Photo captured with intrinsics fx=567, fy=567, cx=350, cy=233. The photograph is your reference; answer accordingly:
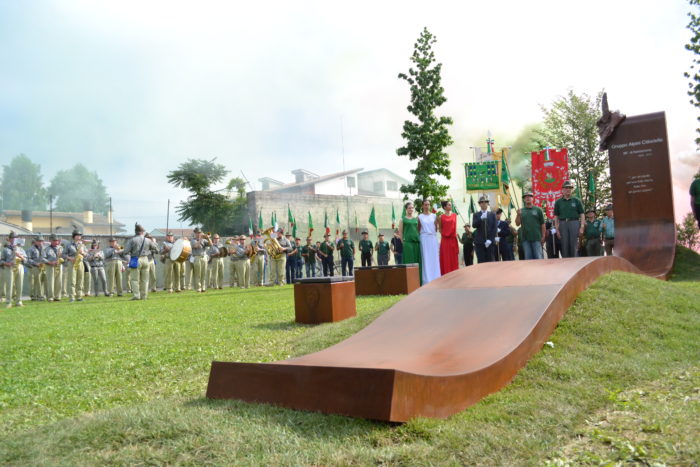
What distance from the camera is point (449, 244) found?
1384 centimetres

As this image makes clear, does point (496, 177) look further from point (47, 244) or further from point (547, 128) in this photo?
point (47, 244)

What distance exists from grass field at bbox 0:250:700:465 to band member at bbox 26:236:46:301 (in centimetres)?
1271

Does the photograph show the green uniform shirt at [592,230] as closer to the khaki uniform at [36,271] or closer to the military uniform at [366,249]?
the military uniform at [366,249]

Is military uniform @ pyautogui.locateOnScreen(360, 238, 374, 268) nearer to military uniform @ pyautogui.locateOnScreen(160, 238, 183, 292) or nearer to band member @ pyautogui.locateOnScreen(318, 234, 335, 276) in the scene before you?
band member @ pyautogui.locateOnScreen(318, 234, 335, 276)

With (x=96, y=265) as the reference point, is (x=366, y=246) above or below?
above

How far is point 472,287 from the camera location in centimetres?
614

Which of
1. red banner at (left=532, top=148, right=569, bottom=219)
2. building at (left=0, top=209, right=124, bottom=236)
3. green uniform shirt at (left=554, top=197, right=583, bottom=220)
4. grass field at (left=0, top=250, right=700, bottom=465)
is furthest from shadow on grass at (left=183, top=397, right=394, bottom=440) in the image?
building at (left=0, top=209, right=124, bottom=236)

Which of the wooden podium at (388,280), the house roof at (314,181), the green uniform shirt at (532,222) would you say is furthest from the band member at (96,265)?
the house roof at (314,181)

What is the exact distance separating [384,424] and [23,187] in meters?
85.4

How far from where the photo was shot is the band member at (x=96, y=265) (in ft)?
68.5

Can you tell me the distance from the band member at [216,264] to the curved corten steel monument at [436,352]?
1662cm

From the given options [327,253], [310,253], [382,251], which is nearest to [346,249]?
[327,253]

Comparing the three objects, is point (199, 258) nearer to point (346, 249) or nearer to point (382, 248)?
point (346, 249)

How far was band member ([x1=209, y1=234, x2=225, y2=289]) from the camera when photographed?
22.3m
